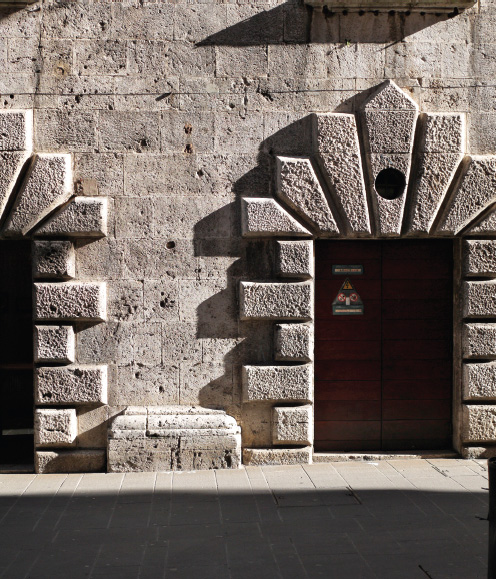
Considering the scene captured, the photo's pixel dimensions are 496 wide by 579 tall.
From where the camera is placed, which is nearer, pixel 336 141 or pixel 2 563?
pixel 2 563

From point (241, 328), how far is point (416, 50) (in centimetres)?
318

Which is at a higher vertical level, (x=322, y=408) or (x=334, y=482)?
(x=322, y=408)

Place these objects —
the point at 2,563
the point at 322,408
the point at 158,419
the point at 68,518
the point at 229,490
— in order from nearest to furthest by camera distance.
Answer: the point at 2,563 → the point at 68,518 → the point at 229,490 → the point at 158,419 → the point at 322,408

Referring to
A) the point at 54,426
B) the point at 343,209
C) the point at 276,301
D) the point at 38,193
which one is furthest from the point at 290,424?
the point at 38,193

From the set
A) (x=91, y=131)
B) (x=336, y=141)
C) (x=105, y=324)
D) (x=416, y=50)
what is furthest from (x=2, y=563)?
(x=416, y=50)

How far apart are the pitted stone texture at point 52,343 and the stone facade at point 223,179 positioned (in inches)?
0.5

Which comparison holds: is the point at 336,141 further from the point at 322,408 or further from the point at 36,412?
the point at 36,412

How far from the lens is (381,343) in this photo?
6930 millimetres

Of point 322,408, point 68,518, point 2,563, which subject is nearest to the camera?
point 2,563

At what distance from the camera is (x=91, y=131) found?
257 inches

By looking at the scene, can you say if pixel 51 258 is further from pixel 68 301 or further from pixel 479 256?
pixel 479 256

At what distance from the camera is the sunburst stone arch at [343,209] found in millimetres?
6574

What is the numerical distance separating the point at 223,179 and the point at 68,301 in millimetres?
1866

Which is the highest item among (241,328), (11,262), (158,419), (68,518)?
(11,262)
